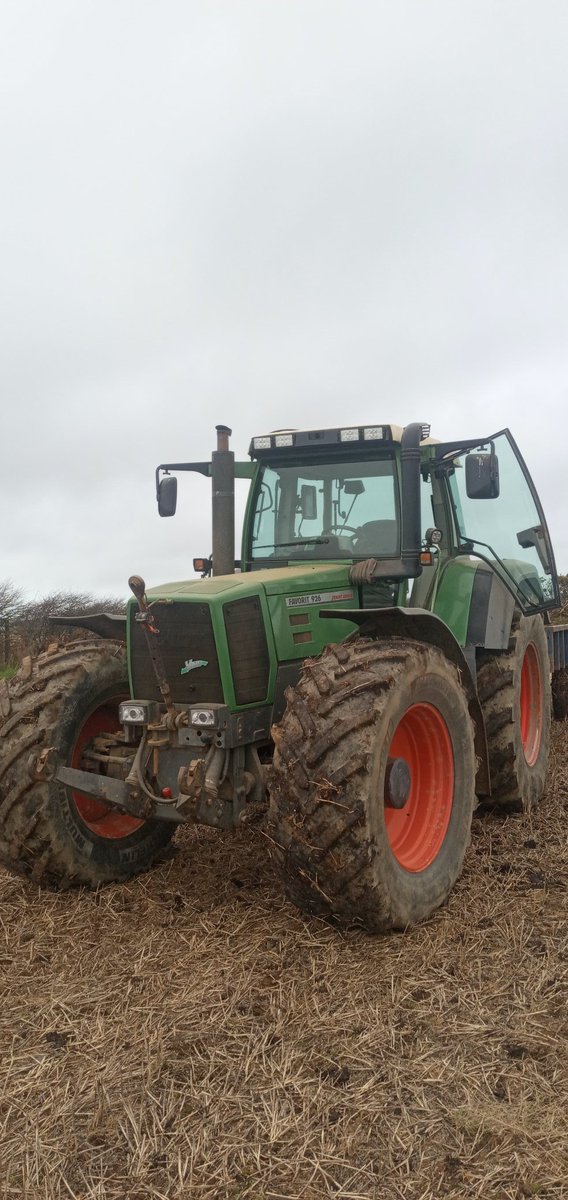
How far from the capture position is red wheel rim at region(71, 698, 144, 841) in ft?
15.9

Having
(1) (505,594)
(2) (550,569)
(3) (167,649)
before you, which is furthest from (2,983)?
(2) (550,569)

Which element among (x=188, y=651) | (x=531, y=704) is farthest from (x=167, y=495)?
(x=531, y=704)

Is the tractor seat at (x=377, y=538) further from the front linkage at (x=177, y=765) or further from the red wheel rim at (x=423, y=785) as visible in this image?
the front linkage at (x=177, y=765)

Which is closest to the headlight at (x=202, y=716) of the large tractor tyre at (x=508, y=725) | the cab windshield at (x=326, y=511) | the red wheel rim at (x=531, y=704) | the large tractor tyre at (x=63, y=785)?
the large tractor tyre at (x=63, y=785)

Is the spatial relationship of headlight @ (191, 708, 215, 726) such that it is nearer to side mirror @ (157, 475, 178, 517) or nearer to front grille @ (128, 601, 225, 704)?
front grille @ (128, 601, 225, 704)

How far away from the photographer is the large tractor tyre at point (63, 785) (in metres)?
4.47

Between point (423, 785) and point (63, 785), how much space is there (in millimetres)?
1830

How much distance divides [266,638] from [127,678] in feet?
3.22

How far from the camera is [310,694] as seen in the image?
3.79 meters

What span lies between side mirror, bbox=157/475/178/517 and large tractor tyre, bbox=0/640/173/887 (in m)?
1.16

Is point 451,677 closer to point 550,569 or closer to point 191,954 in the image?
point 191,954

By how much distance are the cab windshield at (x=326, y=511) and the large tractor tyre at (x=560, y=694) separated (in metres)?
4.70

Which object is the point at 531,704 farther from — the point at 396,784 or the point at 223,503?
the point at 396,784

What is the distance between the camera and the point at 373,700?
3.78 metres
